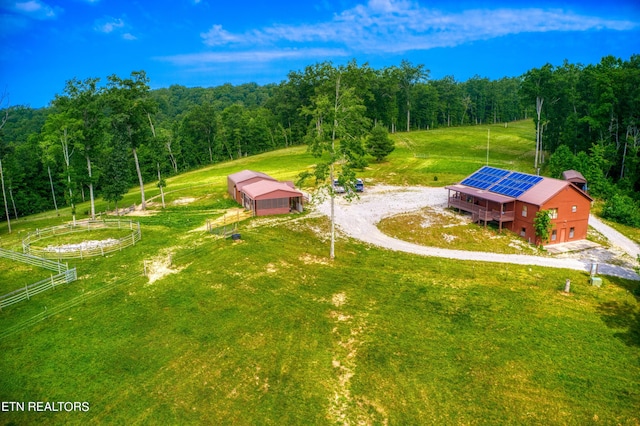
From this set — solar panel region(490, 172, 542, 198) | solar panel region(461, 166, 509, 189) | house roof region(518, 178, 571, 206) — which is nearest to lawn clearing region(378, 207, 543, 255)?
house roof region(518, 178, 571, 206)

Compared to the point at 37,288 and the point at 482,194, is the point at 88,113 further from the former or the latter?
the point at 482,194

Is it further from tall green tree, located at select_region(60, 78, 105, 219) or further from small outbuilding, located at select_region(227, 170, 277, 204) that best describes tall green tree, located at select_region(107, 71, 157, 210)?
small outbuilding, located at select_region(227, 170, 277, 204)

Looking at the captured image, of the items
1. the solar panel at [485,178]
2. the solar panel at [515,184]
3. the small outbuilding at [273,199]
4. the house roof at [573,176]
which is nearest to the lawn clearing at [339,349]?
the solar panel at [515,184]

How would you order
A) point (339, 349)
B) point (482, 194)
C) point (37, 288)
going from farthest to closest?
point (482, 194) < point (37, 288) < point (339, 349)

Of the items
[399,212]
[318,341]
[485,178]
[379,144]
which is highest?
[379,144]

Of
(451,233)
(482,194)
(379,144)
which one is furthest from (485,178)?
(379,144)

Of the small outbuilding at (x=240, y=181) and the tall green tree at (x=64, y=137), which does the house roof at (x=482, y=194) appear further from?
the tall green tree at (x=64, y=137)
